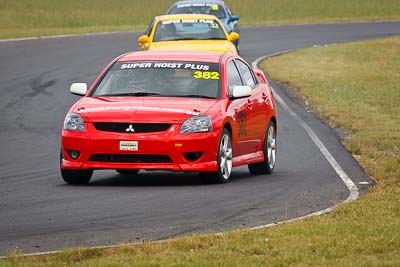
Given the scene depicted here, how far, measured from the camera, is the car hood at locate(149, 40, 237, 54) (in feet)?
84.0

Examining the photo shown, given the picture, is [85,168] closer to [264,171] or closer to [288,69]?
[264,171]

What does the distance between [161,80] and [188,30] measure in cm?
1294

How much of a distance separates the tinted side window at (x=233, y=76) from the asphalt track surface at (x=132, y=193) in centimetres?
110

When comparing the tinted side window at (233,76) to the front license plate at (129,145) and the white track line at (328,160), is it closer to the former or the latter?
the white track line at (328,160)

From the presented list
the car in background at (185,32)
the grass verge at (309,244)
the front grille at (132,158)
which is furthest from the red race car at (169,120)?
the car in background at (185,32)

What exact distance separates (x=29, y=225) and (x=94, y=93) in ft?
14.1

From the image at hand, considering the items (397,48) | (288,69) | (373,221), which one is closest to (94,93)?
(373,221)

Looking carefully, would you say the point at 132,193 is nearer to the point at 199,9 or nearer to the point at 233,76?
the point at 233,76

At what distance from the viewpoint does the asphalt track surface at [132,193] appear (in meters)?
10.1

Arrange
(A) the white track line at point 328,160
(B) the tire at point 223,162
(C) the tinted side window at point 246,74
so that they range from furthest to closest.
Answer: (C) the tinted side window at point 246,74 < (B) the tire at point 223,162 < (A) the white track line at point 328,160

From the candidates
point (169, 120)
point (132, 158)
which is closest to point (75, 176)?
point (132, 158)

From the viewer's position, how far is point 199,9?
1431 inches

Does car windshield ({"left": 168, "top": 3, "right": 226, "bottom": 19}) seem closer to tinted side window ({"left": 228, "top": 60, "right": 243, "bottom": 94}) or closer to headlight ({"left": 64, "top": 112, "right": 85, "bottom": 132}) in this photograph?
tinted side window ({"left": 228, "top": 60, "right": 243, "bottom": 94})

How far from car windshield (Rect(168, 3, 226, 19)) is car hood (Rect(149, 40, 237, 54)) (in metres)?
9.50
